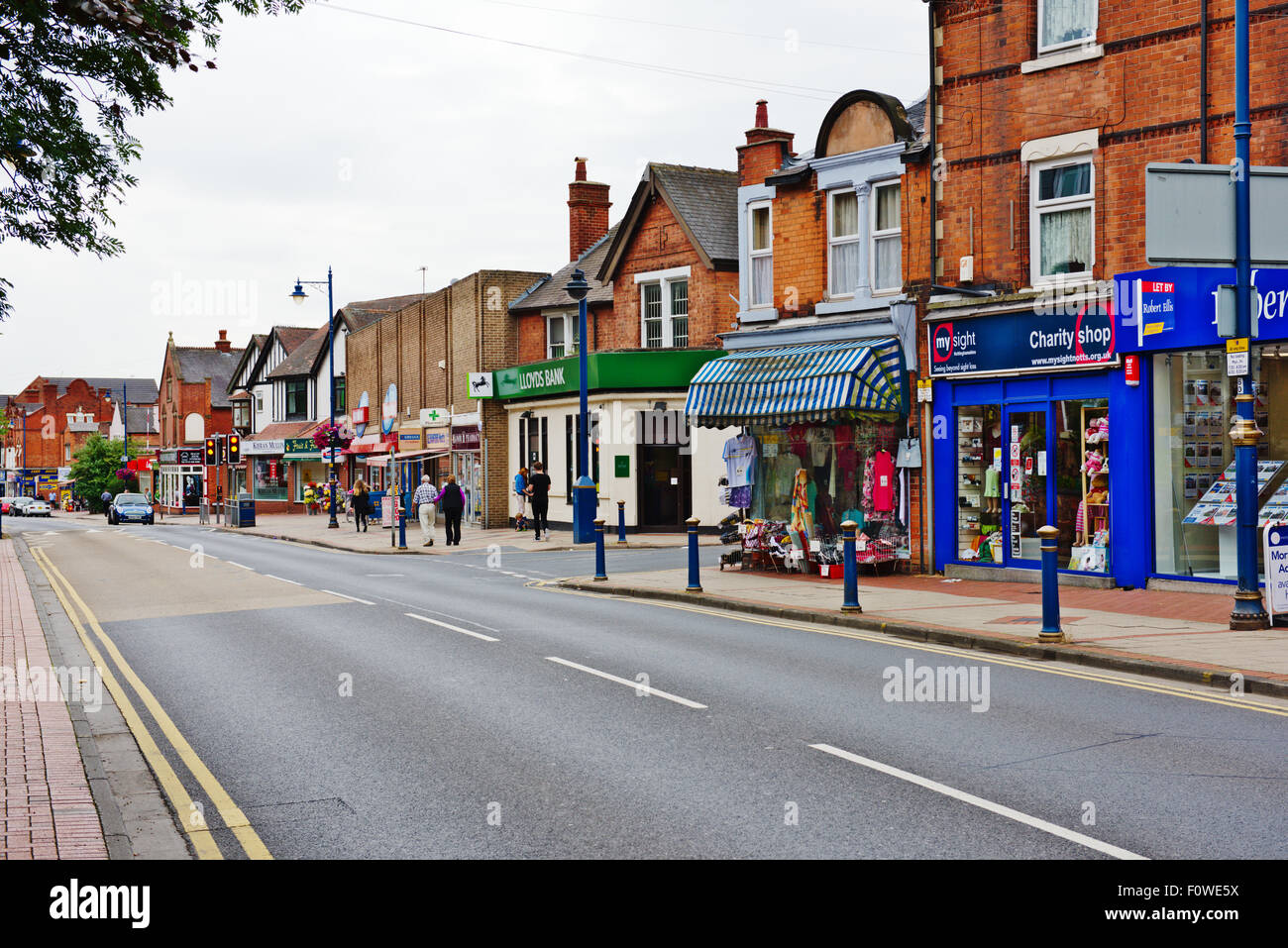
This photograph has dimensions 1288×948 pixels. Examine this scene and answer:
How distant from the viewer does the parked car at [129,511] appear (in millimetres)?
62438

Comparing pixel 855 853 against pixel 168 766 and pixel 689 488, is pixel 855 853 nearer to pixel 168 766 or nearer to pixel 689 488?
pixel 168 766

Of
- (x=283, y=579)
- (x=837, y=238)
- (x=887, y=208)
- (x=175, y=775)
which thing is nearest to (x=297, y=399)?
(x=283, y=579)

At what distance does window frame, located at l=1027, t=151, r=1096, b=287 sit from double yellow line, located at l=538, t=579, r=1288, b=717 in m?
6.81

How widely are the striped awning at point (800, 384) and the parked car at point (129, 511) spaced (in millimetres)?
46848

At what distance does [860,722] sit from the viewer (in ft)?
30.2

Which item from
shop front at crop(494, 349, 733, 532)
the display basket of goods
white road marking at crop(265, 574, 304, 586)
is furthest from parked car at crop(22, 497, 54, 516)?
the display basket of goods

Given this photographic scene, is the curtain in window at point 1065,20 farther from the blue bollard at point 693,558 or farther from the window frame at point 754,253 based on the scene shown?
the blue bollard at point 693,558

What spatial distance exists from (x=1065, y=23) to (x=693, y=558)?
9695 millimetres

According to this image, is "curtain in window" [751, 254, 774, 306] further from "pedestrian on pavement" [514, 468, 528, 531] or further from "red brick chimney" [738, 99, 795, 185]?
"pedestrian on pavement" [514, 468, 528, 531]

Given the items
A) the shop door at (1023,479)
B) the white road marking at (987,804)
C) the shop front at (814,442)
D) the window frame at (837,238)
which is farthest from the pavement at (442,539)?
the white road marking at (987,804)

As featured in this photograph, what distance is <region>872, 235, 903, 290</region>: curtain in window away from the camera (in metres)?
21.6

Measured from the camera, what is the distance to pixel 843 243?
22656 millimetres
